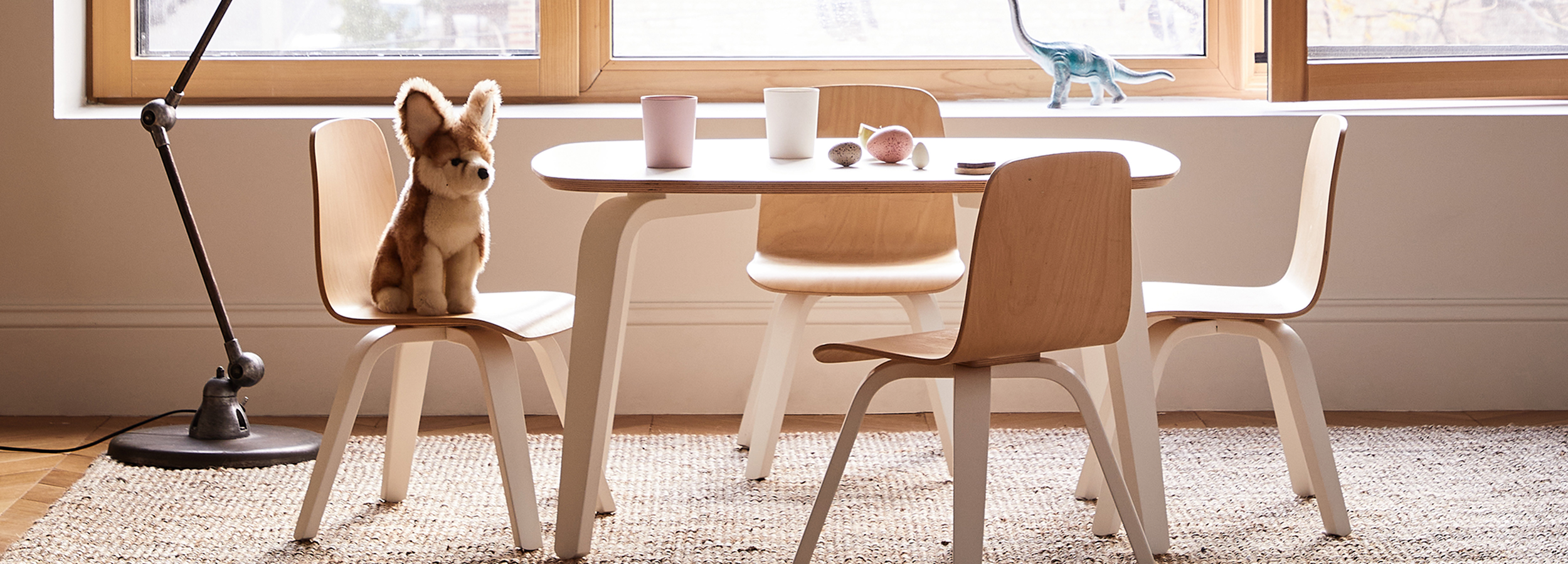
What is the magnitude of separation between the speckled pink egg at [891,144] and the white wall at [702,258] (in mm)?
738

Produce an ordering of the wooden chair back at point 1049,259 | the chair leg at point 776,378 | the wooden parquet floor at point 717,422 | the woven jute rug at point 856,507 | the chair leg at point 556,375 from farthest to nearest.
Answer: the wooden parquet floor at point 717,422, the chair leg at point 776,378, the chair leg at point 556,375, the woven jute rug at point 856,507, the wooden chair back at point 1049,259

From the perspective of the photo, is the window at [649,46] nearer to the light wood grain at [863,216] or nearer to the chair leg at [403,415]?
the light wood grain at [863,216]

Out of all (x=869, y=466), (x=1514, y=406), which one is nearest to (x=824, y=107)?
(x=869, y=466)

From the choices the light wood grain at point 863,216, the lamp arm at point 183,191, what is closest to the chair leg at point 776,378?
the light wood grain at point 863,216

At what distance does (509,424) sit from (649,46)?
4.20 ft

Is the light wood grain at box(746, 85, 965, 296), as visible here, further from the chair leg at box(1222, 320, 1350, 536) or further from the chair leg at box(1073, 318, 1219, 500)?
the chair leg at box(1222, 320, 1350, 536)

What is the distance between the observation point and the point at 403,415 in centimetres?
200

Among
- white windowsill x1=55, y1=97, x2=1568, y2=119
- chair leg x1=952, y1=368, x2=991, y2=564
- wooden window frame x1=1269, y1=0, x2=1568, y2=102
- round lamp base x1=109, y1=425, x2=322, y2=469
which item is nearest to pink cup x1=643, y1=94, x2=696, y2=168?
chair leg x1=952, y1=368, x2=991, y2=564

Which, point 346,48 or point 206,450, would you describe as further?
point 346,48

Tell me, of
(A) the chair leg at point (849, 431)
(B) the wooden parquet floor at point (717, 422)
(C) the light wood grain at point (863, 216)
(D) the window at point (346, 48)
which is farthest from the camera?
(D) the window at point (346, 48)

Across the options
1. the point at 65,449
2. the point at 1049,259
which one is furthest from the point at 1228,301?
the point at 65,449

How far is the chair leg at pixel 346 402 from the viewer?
5.93 ft

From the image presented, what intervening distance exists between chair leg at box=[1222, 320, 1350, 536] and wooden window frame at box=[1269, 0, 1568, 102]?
3.02 feet

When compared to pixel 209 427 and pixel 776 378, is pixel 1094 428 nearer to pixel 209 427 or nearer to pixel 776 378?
pixel 776 378
